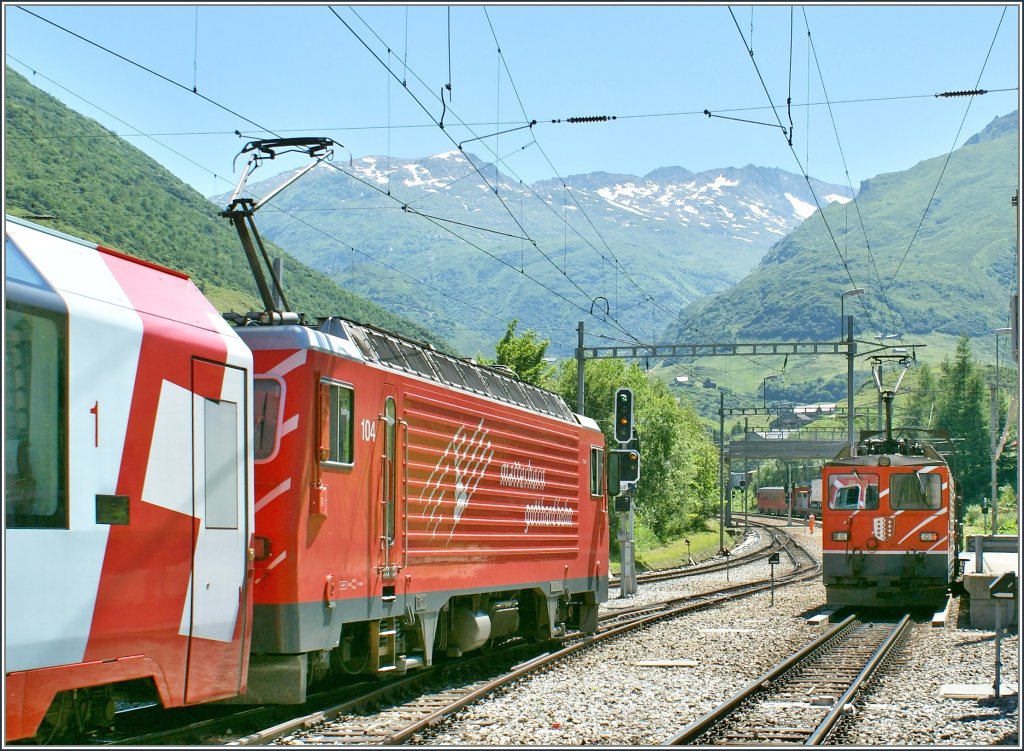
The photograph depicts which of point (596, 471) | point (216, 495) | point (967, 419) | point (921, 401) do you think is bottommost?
point (216, 495)

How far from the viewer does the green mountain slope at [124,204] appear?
89000mm

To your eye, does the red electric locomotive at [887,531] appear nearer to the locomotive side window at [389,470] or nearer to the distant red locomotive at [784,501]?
the locomotive side window at [389,470]

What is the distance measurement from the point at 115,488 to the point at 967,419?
111274 mm

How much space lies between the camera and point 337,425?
11117mm

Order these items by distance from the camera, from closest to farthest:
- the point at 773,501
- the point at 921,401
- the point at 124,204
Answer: the point at 124,204 < the point at 773,501 < the point at 921,401

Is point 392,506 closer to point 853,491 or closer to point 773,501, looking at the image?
point 853,491

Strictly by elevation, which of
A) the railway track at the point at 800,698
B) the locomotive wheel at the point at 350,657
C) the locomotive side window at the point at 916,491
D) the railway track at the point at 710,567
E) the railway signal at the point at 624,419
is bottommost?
the railway track at the point at 710,567

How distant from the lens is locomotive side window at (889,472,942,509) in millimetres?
24734

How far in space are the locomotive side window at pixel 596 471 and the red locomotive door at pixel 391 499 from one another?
8023 mm

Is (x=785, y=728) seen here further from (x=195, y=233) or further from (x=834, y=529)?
(x=195, y=233)

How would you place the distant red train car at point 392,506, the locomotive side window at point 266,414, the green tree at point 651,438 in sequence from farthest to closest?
the green tree at point 651,438 < the locomotive side window at point 266,414 < the distant red train car at point 392,506

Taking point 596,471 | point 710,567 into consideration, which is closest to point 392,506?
point 596,471

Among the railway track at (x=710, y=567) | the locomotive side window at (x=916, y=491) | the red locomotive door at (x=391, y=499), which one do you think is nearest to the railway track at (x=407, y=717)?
the red locomotive door at (x=391, y=499)

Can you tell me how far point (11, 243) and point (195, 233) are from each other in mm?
100012
